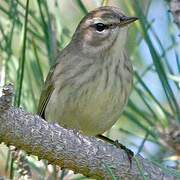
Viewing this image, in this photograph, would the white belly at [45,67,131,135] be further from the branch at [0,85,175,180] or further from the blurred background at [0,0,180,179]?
the branch at [0,85,175,180]

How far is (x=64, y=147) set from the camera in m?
1.81

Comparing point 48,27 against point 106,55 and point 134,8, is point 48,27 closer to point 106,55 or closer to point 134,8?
point 134,8

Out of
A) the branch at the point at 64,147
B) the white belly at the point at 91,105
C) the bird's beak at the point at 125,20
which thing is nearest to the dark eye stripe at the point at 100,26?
the bird's beak at the point at 125,20

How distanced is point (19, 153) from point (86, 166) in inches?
19.8

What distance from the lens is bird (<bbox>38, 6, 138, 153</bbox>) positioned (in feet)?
10.2

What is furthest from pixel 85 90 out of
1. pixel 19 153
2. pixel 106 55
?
pixel 19 153

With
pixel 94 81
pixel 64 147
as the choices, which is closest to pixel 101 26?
pixel 94 81

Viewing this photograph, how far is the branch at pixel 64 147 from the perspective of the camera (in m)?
1.67

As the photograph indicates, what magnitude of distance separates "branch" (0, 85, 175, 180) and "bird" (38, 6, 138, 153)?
3.46 ft

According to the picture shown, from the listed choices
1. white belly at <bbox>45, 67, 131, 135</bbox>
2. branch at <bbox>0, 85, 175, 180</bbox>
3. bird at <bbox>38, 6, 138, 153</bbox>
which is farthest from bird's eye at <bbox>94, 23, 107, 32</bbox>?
branch at <bbox>0, 85, 175, 180</bbox>

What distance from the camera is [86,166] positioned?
187cm

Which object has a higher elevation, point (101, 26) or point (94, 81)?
point (101, 26)

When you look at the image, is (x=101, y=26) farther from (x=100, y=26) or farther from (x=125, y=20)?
(x=125, y=20)

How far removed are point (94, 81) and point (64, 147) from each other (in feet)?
4.46
